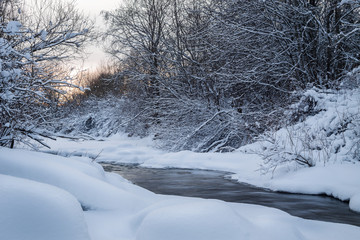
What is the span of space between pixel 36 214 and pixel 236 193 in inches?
177

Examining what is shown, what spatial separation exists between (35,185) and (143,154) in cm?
1109

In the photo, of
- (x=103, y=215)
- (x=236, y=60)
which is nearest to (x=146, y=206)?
(x=103, y=215)

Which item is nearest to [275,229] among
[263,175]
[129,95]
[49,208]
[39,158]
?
[49,208]

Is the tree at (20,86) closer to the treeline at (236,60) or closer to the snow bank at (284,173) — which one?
the snow bank at (284,173)

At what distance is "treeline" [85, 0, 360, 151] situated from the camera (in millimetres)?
10695

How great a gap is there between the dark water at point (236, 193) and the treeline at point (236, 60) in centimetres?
259

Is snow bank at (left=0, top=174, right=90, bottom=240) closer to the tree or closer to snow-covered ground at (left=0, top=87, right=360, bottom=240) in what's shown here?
snow-covered ground at (left=0, top=87, right=360, bottom=240)

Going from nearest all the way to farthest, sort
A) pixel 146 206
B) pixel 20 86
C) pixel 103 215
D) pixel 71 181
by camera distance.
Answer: pixel 103 215
pixel 71 181
pixel 146 206
pixel 20 86

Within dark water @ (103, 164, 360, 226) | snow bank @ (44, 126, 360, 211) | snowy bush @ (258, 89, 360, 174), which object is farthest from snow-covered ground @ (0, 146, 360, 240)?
snowy bush @ (258, 89, 360, 174)

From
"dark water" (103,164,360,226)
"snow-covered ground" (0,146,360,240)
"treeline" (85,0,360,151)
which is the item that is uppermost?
"treeline" (85,0,360,151)

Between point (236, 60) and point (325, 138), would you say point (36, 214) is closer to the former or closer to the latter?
point (325, 138)

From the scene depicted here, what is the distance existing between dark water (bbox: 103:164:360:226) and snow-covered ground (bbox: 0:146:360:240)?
4.05 ft

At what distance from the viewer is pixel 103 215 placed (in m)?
3.43

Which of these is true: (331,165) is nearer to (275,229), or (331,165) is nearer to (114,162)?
(275,229)
